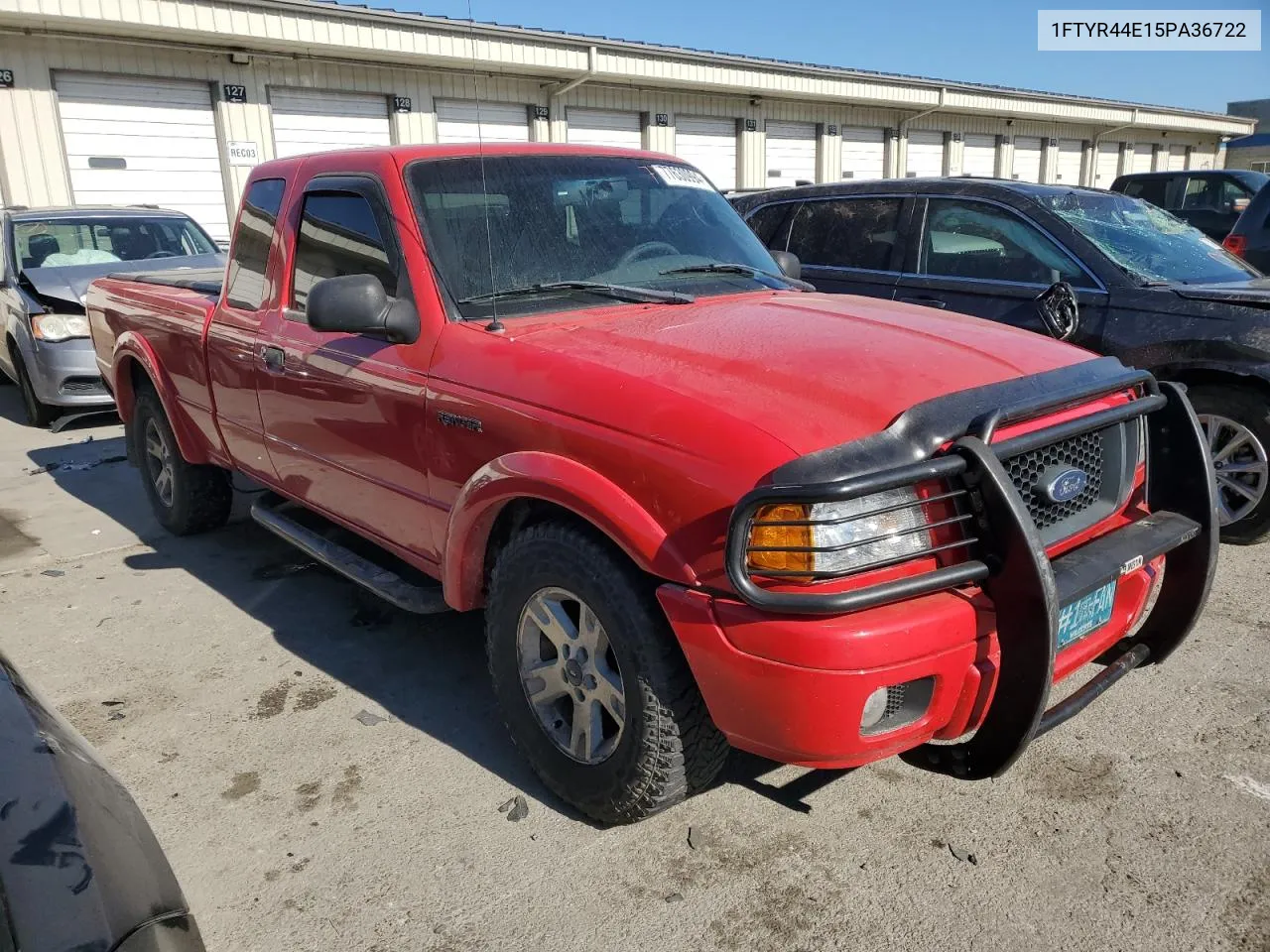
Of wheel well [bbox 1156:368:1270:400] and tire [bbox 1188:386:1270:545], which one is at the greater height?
wheel well [bbox 1156:368:1270:400]

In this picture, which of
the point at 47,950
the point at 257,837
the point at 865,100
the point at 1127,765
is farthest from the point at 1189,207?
the point at 47,950

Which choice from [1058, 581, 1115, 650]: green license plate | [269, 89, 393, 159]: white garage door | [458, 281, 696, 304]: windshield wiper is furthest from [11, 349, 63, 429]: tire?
[1058, 581, 1115, 650]: green license plate

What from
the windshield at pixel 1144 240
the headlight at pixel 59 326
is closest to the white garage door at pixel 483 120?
the headlight at pixel 59 326

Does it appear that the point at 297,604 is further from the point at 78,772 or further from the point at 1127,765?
the point at 1127,765

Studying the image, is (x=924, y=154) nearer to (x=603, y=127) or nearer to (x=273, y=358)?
(x=603, y=127)

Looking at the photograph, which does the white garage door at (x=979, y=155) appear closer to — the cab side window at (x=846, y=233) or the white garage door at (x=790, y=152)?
the white garage door at (x=790, y=152)

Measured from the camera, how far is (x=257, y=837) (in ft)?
9.21

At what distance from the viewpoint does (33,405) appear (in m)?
8.62

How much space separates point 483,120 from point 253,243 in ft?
40.4

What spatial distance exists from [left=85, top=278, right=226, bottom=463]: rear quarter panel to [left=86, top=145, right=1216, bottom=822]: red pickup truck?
72cm

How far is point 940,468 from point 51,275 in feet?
28.6

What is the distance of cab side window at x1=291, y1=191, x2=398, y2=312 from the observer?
3377 millimetres

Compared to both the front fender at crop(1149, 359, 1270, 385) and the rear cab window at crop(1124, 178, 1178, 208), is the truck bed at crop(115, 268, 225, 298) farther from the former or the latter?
the rear cab window at crop(1124, 178, 1178, 208)

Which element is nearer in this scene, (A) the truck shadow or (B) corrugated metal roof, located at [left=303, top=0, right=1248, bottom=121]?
(A) the truck shadow
